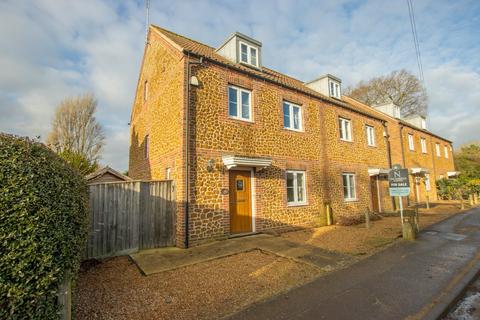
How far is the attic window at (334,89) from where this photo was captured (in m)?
15.7

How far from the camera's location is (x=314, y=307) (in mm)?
3891

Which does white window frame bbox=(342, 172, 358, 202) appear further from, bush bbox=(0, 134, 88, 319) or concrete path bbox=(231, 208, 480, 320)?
bush bbox=(0, 134, 88, 319)

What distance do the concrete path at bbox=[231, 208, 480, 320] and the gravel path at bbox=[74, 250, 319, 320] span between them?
0.46 m

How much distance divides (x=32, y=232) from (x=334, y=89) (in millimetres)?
16673

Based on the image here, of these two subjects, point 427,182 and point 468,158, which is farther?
point 468,158

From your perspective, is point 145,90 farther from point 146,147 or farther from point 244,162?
point 244,162

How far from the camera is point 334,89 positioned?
15.9 meters

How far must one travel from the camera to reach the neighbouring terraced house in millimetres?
8234

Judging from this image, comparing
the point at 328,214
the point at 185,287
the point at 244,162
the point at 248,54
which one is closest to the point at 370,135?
the point at 328,214

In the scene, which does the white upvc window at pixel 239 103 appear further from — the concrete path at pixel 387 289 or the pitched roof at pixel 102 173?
the concrete path at pixel 387 289

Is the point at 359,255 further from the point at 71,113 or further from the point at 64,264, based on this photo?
the point at 71,113

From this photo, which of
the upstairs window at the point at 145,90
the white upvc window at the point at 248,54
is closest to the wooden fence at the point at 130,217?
the white upvc window at the point at 248,54

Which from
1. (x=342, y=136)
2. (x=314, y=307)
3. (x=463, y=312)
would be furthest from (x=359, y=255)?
(x=342, y=136)

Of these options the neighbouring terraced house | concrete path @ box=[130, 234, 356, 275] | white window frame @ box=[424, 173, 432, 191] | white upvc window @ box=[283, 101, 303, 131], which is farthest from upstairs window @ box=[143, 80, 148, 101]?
white window frame @ box=[424, 173, 432, 191]
